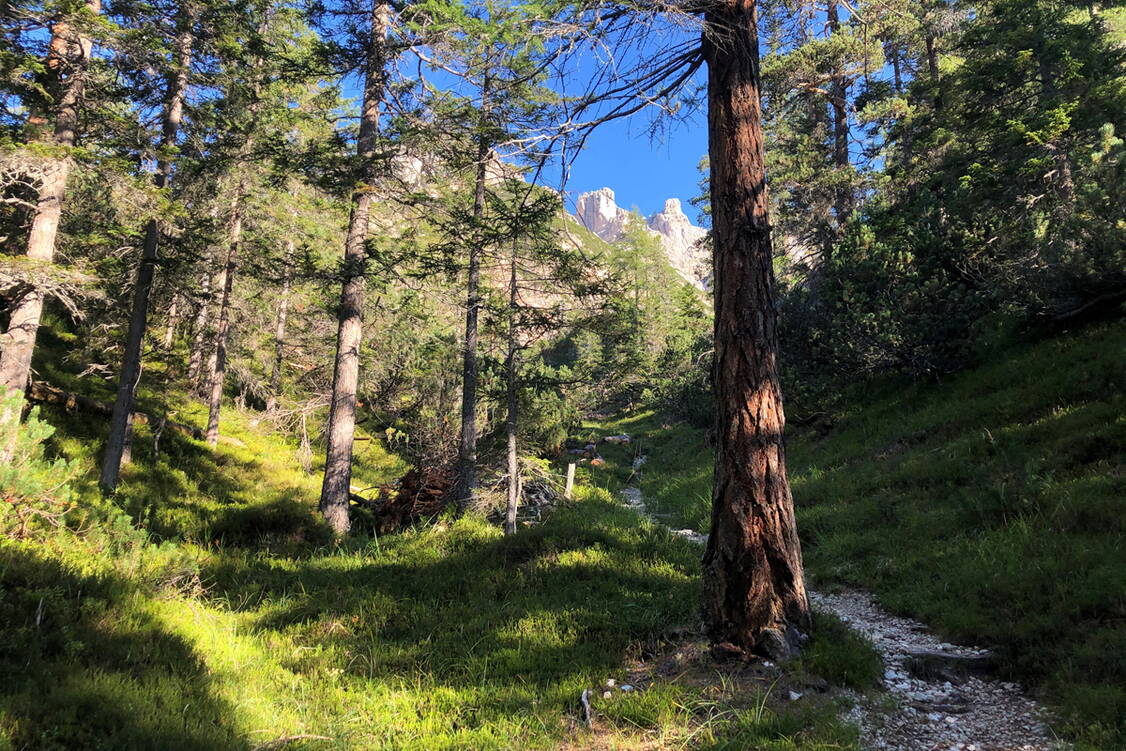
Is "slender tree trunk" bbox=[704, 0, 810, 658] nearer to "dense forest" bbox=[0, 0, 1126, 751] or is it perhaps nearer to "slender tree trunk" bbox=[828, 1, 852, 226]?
"dense forest" bbox=[0, 0, 1126, 751]

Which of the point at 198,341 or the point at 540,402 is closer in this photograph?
the point at 540,402

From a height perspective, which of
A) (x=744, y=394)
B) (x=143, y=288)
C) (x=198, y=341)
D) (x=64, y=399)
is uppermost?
(x=198, y=341)

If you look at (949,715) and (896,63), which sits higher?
(896,63)

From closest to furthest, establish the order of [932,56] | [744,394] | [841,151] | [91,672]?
[91,672] → [744,394] → [841,151] → [932,56]

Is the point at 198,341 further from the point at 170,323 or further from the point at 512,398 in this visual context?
the point at 512,398

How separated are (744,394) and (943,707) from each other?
8.42 ft

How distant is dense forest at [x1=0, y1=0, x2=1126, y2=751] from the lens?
12.2ft

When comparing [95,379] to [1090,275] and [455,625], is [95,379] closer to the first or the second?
[455,625]

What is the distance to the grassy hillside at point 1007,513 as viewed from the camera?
4004 mm

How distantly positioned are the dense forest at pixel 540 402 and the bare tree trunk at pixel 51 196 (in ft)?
0.26

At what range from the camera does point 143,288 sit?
11.2 meters

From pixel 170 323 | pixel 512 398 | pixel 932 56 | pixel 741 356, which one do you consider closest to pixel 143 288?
pixel 512 398

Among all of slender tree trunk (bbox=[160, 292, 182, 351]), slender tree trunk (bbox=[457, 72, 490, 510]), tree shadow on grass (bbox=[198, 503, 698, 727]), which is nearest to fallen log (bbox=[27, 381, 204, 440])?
slender tree trunk (bbox=[160, 292, 182, 351])

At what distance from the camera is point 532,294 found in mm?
11266
